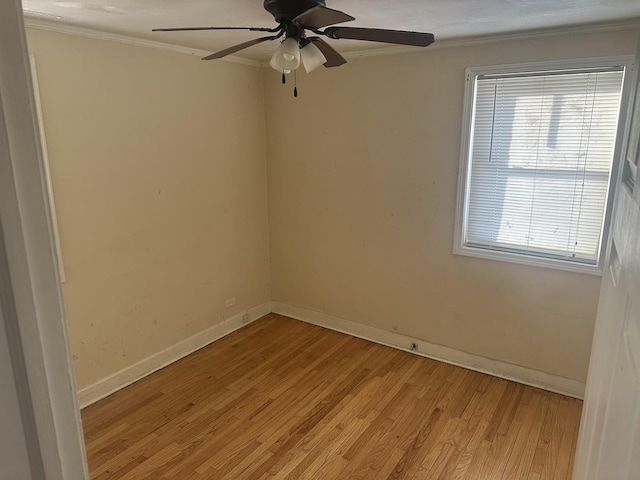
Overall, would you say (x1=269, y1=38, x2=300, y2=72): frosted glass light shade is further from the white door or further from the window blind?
the window blind

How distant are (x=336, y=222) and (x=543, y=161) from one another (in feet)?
5.31

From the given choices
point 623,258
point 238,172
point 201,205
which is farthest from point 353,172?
point 623,258

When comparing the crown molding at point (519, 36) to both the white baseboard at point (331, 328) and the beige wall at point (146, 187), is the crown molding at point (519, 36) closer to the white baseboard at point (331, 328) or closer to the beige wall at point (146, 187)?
the beige wall at point (146, 187)

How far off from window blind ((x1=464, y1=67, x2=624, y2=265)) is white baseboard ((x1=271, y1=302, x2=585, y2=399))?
86 centimetres

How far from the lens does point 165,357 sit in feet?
11.0

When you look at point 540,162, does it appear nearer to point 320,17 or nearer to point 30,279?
point 320,17

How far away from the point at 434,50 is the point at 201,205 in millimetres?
2041

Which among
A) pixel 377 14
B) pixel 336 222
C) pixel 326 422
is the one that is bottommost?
pixel 326 422

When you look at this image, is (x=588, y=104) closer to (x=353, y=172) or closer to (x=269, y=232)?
(x=353, y=172)

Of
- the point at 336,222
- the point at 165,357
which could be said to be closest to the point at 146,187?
the point at 165,357

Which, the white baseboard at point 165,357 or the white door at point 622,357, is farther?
the white baseboard at point 165,357

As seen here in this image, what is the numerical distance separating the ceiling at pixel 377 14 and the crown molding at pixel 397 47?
0.04m

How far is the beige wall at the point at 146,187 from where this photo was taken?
260 cm

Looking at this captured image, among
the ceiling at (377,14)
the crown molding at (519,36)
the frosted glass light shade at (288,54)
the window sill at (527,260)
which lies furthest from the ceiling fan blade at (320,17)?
the window sill at (527,260)
